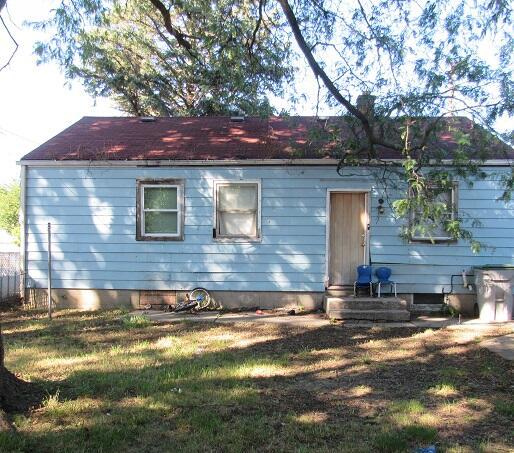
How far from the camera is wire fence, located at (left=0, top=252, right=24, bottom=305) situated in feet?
36.2

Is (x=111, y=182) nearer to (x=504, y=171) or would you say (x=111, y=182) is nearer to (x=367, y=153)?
(x=367, y=153)

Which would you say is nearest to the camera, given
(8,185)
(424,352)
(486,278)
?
(424,352)

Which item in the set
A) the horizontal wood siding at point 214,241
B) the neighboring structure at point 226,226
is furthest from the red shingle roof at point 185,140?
the horizontal wood siding at point 214,241

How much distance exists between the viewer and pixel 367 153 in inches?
341

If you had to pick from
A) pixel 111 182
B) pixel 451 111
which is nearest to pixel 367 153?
pixel 451 111

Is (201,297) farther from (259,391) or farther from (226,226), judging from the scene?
(259,391)

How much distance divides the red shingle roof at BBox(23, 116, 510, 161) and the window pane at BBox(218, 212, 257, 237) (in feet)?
4.02

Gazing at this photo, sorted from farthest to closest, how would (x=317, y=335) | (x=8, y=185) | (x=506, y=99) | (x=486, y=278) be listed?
(x=8, y=185) → (x=486, y=278) → (x=317, y=335) → (x=506, y=99)

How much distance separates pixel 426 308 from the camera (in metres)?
10.5

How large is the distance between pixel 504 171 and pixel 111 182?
8.28m

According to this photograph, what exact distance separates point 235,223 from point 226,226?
21cm

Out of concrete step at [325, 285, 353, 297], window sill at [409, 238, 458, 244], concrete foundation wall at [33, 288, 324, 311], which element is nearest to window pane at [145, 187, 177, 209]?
concrete foundation wall at [33, 288, 324, 311]

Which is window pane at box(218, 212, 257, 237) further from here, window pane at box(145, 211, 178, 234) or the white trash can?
the white trash can

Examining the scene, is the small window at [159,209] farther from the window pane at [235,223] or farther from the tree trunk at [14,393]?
the tree trunk at [14,393]
